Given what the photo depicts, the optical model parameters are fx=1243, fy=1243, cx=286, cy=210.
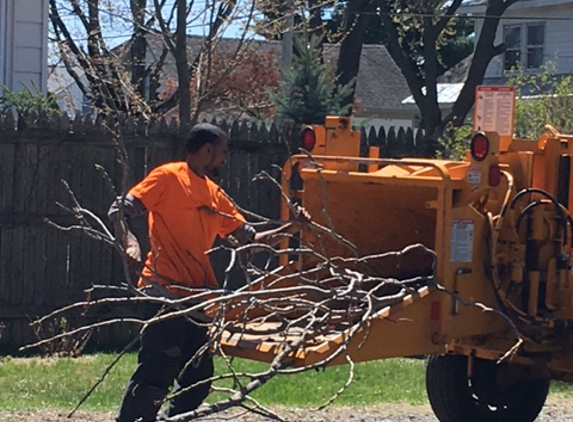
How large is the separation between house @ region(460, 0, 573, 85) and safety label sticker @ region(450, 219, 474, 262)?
22.3m

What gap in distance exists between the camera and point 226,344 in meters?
6.69

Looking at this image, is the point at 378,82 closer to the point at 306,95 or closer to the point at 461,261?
the point at 306,95

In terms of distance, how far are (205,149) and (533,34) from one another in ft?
78.6

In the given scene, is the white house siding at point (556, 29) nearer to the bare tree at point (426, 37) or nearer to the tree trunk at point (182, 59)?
the bare tree at point (426, 37)

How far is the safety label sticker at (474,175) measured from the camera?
6.57 meters

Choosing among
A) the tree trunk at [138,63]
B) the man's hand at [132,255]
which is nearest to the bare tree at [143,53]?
the tree trunk at [138,63]

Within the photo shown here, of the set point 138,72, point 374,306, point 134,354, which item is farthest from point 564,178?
point 138,72

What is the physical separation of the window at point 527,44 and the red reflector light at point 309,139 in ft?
73.1

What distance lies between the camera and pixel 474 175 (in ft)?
21.6

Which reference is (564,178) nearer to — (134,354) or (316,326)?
(316,326)

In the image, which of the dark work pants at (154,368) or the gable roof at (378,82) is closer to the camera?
the dark work pants at (154,368)

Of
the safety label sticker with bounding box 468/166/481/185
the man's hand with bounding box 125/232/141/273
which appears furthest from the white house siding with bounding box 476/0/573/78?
the man's hand with bounding box 125/232/141/273

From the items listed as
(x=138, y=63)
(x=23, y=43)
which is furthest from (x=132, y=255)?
(x=138, y=63)

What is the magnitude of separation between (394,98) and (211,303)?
34.4 metres
